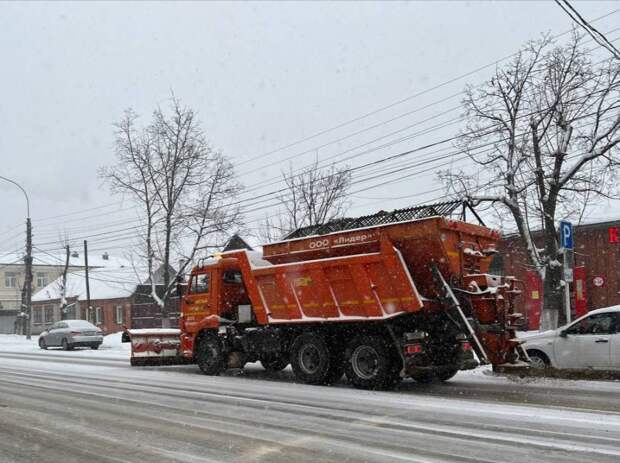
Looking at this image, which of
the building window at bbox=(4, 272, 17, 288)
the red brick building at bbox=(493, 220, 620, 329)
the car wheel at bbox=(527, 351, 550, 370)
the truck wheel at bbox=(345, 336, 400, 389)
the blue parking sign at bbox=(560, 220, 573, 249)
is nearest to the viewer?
the truck wheel at bbox=(345, 336, 400, 389)

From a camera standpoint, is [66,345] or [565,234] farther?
Answer: [66,345]

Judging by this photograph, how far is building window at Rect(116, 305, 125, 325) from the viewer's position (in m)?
49.3

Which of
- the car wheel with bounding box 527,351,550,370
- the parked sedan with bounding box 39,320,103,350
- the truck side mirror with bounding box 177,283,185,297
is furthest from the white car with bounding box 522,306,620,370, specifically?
the parked sedan with bounding box 39,320,103,350

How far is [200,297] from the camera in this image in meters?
15.9

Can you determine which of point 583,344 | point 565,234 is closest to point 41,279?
point 565,234

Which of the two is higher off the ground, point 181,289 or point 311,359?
point 181,289

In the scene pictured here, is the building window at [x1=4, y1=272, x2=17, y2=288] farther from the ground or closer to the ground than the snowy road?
farther from the ground

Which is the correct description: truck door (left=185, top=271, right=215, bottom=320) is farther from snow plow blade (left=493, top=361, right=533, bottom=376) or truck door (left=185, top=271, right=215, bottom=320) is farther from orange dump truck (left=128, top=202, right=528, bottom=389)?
snow plow blade (left=493, top=361, right=533, bottom=376)

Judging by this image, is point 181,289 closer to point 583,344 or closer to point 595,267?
point 583,344

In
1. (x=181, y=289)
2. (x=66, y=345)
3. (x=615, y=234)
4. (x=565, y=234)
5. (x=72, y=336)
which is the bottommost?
(x=66, y=345)

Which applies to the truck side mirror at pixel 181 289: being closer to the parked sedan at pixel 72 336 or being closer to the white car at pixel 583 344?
the white car at pixel 583 344

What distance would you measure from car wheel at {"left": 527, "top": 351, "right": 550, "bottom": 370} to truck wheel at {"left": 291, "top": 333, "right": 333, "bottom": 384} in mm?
4348

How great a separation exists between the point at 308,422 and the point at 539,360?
A: 278 inches

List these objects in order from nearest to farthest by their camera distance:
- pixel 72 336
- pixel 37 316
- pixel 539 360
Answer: pixel 539 360
pixel 72 336
pixel 37 316
